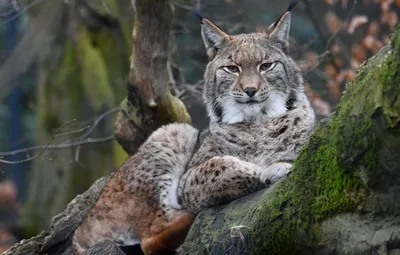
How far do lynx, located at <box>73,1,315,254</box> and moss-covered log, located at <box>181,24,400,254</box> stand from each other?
83 centimetres

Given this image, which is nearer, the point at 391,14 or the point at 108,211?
the point at 108,211

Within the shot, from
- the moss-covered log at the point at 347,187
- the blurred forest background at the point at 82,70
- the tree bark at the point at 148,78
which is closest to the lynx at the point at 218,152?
the tree bark at the point at 148,78

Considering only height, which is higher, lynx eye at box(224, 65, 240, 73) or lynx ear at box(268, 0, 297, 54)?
lynx ear at box(268, 0, 297, 54)

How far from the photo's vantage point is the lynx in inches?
215

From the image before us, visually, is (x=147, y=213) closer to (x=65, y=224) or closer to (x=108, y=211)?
(x=108, y=211)

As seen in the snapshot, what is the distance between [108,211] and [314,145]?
250cm

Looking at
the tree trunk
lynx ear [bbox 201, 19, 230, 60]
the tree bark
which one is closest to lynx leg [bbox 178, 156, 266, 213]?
lynx ear [bbox 201, 19, 230, 60]

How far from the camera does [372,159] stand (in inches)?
140

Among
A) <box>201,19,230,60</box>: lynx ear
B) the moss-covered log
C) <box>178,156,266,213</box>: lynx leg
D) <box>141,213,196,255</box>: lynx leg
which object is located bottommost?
<box>141,213,196,255</box>: lynx leg

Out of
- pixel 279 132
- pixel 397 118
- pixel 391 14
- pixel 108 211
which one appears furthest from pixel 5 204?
pixel 397 118

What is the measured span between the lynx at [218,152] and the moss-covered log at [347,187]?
0.83m

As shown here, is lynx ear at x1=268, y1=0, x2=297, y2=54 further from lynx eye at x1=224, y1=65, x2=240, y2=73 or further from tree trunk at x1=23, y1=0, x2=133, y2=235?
tree trunk at x1=23, y1=0, x2=133, y2=235

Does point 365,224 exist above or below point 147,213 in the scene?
above

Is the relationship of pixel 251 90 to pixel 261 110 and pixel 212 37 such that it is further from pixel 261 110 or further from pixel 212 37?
pixel 212 37
